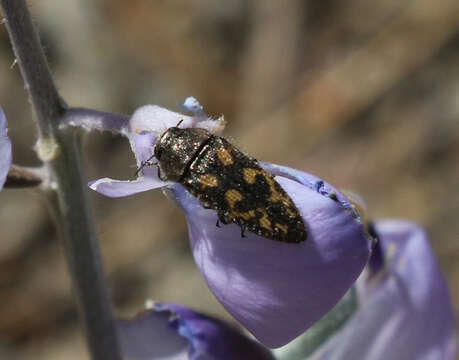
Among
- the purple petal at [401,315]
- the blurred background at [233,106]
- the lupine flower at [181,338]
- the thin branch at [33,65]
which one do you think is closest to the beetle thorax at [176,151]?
the thin branch at [33,65]

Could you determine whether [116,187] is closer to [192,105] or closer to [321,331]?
[192,105]

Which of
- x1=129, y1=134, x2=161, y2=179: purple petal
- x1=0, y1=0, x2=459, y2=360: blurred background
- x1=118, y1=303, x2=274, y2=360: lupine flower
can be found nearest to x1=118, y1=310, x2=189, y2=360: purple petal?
x1=118, y1=303, x2=274, y2=360: lupine flower

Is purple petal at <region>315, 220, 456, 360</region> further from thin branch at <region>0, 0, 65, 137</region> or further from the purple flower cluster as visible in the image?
thin branch at <region>0, 0, 65, 137</region>

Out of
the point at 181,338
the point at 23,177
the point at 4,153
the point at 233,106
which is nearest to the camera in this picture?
the point at 4,153

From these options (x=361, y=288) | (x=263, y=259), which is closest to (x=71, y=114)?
(x=263, y=259)

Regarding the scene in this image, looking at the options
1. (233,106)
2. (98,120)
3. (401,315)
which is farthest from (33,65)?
(233,106)

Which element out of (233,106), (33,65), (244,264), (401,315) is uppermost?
(33,65)
